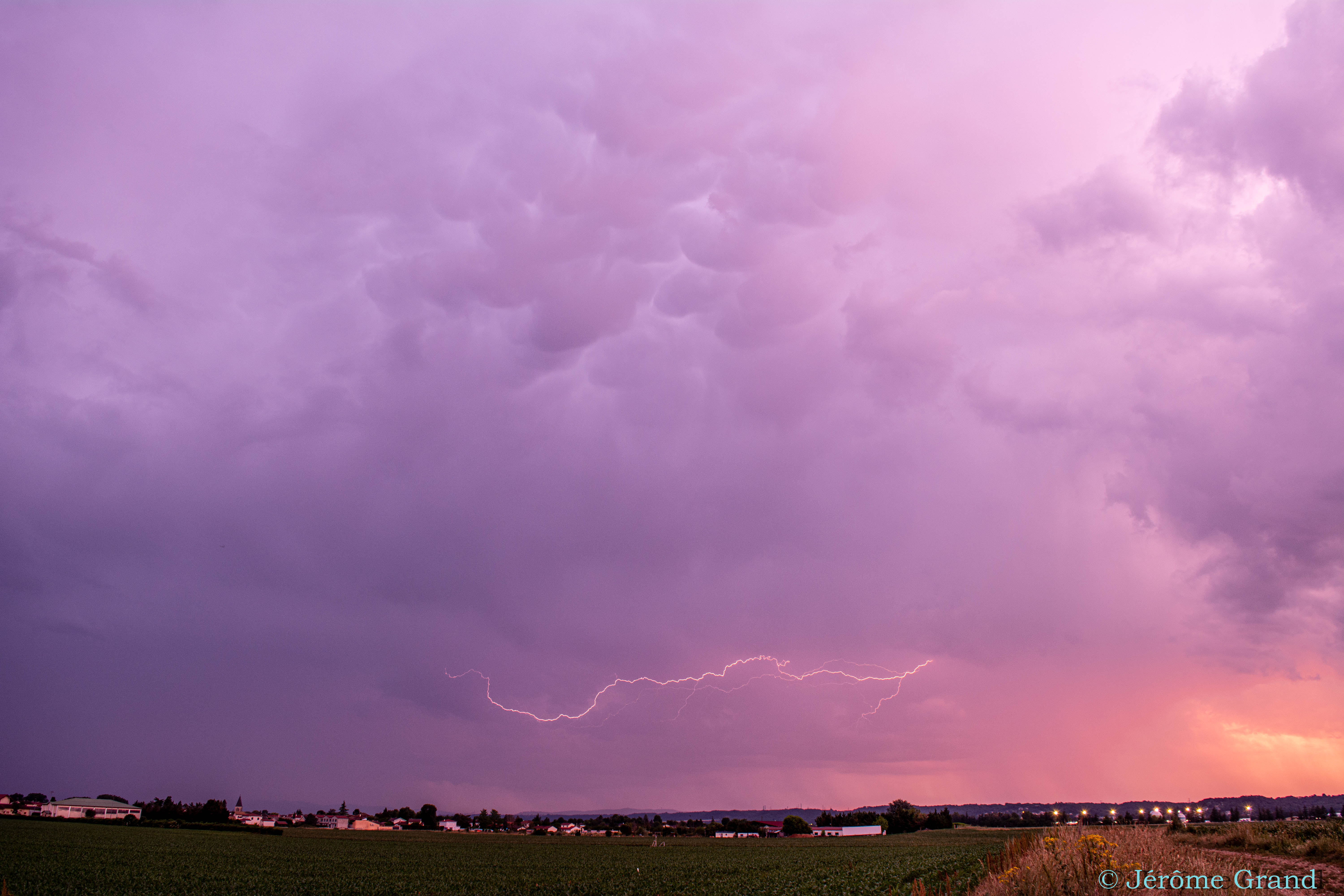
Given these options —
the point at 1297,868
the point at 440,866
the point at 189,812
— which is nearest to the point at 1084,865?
the point at 1297,868

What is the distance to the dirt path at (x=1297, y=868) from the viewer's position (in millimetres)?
22250

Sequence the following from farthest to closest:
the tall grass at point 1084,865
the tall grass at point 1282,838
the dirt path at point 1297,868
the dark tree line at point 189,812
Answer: the dark tree line at point 189,812
the tall grass at point 1282,838
the dirt path at point 1297,868
the tall grass at point 1084,865

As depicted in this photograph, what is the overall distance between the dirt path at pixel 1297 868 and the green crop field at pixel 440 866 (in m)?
10.4

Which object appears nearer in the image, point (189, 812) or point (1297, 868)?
point (1297, 868)

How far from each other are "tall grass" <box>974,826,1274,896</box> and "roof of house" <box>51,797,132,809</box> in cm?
18319

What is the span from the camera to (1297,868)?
27.0 metres

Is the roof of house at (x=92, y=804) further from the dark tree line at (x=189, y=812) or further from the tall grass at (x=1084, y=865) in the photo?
the tall grass at (x=1084, y=865)

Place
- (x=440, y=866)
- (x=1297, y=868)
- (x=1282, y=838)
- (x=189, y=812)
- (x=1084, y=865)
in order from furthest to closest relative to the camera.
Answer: (x=189, y=812), (x=440, y=866), (x=1282, y=838), (x=1297, y=868), (x=1084, y=865)

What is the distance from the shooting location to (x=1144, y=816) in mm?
108688

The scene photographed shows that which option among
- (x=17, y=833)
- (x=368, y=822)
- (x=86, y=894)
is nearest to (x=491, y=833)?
(x=368, y=822)

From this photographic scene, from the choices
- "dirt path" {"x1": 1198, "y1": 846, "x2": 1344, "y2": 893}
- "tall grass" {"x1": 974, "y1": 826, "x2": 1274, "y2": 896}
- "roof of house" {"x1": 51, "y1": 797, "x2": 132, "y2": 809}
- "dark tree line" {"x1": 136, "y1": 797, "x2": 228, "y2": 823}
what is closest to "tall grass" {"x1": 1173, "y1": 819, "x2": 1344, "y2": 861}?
"dirt path" {"x1": 1198, "y1": 846, "x2": 1344, "y2": 893}

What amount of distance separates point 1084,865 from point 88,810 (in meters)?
185

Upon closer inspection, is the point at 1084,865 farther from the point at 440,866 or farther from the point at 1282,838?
the point at 440,866

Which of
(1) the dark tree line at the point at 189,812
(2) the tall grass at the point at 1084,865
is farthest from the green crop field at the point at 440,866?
(1) the dark tree line at the point at 189,812
